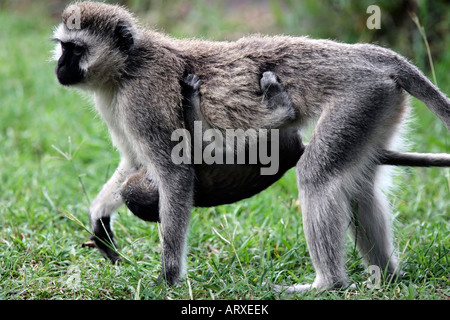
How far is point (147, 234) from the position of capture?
20.2 ft

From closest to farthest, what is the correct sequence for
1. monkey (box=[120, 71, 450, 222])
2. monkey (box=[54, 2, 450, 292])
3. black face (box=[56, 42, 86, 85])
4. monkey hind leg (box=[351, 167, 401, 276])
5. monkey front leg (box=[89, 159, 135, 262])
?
monkey (box=[54, 2, 450, 292]) → monkey (box=[120, 71, 450, 222]) → black face (box=[56, 42, 86, 85]) → monkey hind leg (box=[351, 167, 401, 276]) → monkey front leg (box=[89, 159, 135, 262])

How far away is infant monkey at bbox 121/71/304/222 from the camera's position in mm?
4945

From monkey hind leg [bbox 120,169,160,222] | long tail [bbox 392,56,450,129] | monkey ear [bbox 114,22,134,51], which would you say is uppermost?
monkey ear [bbox 114,22,134,51]

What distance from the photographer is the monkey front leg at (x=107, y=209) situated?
5516mm

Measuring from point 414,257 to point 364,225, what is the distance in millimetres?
521

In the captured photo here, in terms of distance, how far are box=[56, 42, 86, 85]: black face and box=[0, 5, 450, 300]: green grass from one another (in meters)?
0.68

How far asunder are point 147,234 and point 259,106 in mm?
1926

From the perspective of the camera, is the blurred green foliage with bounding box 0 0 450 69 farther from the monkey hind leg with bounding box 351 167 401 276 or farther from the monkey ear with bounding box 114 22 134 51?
the monkey ear with bounding box 114 22 134 51

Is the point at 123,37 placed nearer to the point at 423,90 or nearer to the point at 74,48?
the point at 74,48

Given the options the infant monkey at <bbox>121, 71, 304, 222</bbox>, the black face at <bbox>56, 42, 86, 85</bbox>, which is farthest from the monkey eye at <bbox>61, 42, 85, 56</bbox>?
the infant monkey at <bbox>121, 71, 304, 222</bbox>
